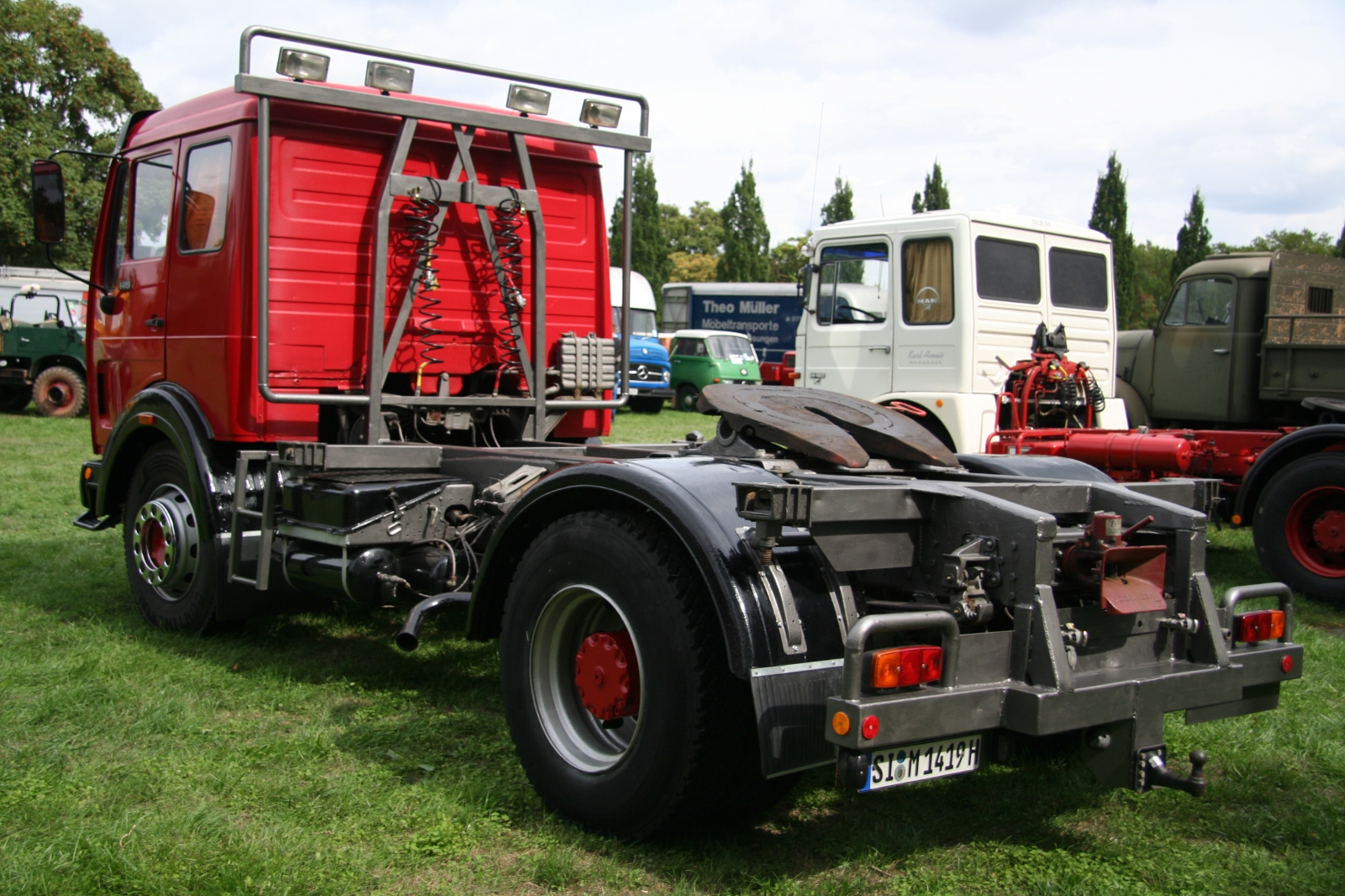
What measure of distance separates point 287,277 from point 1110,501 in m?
4.00

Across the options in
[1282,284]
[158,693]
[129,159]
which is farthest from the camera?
[1282,284]

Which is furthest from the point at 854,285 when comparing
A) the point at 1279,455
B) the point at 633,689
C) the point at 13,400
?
the point at 13,400

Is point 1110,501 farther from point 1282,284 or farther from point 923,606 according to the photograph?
point 1282,284

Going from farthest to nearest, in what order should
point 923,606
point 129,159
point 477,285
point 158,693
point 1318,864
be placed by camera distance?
point 129,159 < point 477,285 < point 158,693 < point 1318,864 < point 923,606

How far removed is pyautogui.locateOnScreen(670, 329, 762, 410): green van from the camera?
27047mm

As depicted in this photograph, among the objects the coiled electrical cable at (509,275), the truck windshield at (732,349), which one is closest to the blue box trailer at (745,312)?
the truck windshield at (732,349)

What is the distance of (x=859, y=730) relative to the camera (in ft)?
9.22

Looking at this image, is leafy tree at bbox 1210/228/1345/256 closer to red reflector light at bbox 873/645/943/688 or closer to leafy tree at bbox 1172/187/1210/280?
leafy tree at bbox 1172/187/1210/280

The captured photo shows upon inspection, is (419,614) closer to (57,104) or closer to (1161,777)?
(1161,777)

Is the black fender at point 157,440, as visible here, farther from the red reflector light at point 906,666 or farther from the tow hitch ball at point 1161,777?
the tow hitch ball at point 1161,777

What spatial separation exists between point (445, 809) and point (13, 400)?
2263 centimetres

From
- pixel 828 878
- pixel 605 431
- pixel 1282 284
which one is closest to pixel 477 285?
pixel 605 431

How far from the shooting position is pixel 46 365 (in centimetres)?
2191

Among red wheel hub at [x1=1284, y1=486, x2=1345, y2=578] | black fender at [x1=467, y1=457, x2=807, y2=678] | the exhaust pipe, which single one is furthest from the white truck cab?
black fender at [x1=467, y1=457, x2=807, y2=678]
